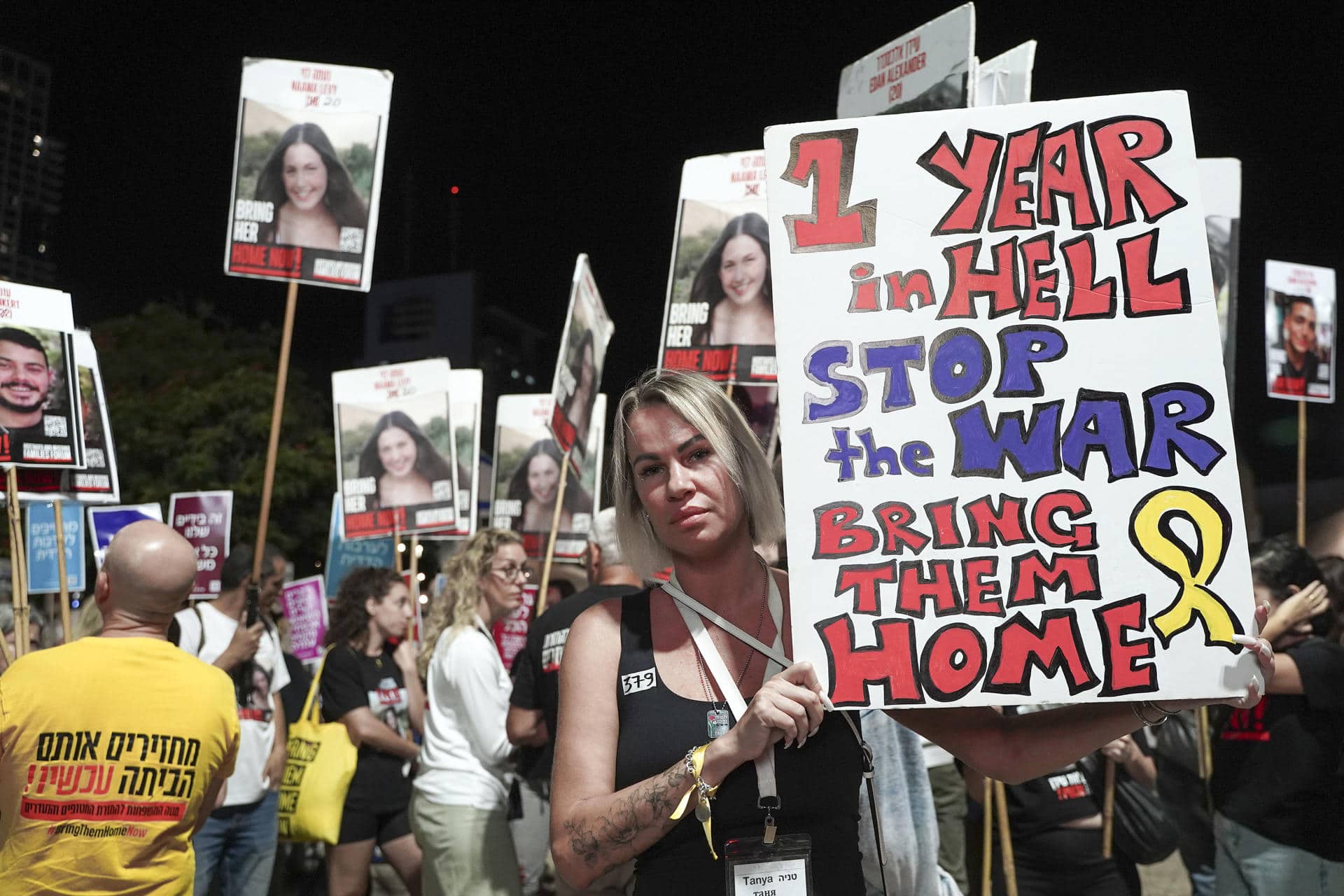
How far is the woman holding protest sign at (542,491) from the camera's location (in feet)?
33.7


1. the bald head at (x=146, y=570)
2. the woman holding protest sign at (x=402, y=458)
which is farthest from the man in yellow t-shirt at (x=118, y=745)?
the woman holding protest sign at (x=402, y=458)

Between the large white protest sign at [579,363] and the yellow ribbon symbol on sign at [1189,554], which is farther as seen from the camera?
the large white protest sign at [579,363]

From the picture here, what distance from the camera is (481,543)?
20.2ft

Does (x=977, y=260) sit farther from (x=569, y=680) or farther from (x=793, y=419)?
(x=569, y=680)

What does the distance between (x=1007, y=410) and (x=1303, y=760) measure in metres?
3.07

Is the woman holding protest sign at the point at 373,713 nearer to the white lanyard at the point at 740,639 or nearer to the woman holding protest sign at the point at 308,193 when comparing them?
the woman holding protest sign at the point at 308,193

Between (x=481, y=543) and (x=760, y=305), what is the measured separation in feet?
6.21

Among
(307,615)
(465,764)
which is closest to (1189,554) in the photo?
(465,764)

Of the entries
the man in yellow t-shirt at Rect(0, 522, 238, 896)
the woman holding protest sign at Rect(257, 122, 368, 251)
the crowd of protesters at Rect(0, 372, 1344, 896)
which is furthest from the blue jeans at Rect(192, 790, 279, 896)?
the woman holding protest sign at Rect(257, 122, 368, 251)

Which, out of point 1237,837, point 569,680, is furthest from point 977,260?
point 1237,837

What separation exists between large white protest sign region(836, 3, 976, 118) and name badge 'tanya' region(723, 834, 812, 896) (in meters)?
2.73

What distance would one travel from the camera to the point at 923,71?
4.43m

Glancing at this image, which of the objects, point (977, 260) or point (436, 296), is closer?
point (977, 260)

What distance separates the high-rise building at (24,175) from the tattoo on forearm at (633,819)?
50.8 meters
